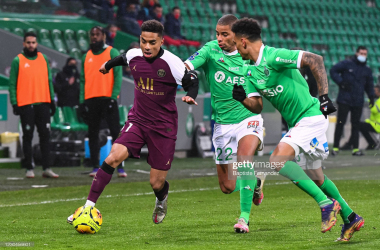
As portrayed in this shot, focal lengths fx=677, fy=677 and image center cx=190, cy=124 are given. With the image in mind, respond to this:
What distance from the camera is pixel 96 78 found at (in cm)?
1115

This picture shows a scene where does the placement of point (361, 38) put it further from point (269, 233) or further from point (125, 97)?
point (269, 233)

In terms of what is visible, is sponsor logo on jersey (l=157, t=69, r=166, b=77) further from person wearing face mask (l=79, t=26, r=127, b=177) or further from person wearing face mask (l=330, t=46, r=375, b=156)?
person wearing face mask (l=330, t=46, r=375, b=156)

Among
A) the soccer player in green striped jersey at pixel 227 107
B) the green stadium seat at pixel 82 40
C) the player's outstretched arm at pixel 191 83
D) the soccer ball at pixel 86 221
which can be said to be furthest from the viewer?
the green stadium seat at pixel 82 40

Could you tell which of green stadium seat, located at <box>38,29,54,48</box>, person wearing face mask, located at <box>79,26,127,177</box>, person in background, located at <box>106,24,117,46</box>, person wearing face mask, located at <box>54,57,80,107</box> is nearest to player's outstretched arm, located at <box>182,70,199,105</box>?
person wearing face mask, located at <box>79,26,127,177</box>

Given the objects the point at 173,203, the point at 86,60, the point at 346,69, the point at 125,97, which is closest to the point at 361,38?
the point at 346,69

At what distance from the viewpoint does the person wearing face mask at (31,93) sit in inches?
427

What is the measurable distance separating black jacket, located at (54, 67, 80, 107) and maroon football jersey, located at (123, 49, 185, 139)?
7.78m

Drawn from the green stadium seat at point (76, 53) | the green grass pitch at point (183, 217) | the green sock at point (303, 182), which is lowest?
the green grass pitch at point (183, 217)

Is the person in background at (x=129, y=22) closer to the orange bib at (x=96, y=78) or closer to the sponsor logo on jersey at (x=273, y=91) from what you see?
the orange bib at (x=96, y=78)

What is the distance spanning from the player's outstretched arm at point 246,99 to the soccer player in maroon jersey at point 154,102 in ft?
1.99

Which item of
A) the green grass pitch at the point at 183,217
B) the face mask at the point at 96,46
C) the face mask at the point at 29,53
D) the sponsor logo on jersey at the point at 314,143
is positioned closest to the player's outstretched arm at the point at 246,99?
the sponsor logo on jersey at the point at 314,143

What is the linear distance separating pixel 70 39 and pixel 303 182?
12872 mm

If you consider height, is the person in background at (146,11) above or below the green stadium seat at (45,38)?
above

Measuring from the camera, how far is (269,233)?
6.02 meters
